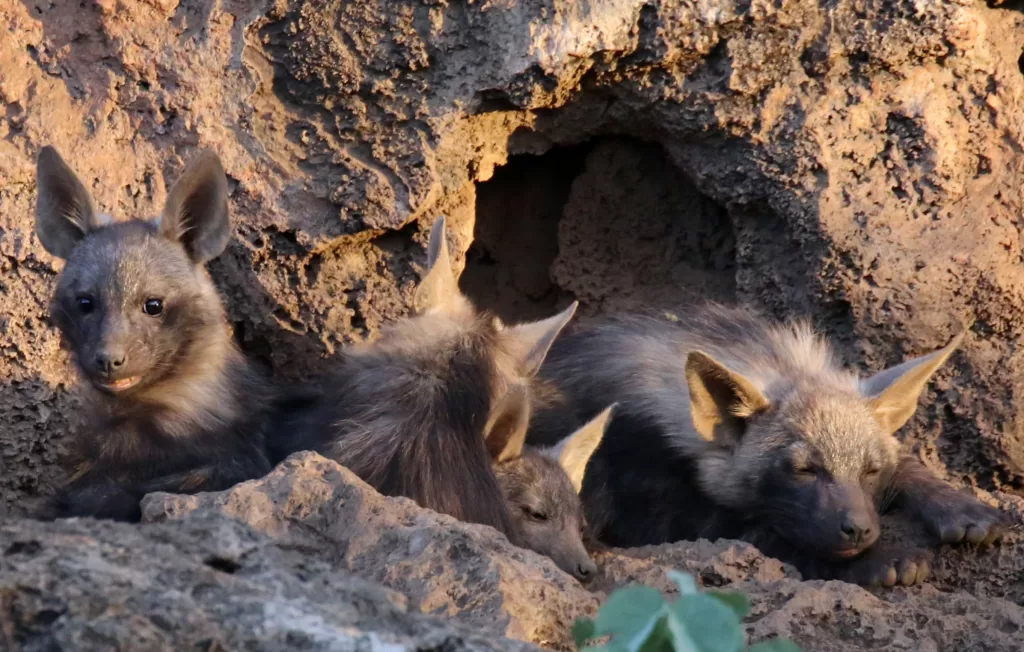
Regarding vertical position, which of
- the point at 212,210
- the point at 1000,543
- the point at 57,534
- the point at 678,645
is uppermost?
the point at 212,210

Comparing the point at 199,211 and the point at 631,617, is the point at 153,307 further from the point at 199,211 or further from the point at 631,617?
the point at 631,617

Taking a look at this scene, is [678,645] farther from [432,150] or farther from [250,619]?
[432,150]

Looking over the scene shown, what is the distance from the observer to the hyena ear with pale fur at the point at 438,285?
16.8ft

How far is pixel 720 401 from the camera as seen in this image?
5.26 m

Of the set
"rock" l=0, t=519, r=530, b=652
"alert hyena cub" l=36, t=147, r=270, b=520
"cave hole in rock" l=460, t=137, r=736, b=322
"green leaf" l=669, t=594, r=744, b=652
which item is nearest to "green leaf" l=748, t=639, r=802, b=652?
"green leaf" l=669, t=594, r=744, b=652

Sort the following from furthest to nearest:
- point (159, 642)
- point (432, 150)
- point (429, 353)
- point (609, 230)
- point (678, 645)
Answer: point (609, 230) < point (432, 150) < point (429, 353) < point (678, 645) < point (159, 642)

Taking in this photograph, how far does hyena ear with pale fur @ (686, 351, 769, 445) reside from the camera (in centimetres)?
508

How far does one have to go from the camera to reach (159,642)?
2.48m

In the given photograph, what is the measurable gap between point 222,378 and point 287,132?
4.14 feet

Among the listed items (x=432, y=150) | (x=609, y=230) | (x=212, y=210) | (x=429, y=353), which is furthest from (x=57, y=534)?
(x=609, y=230)

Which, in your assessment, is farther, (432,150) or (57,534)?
(432,150)

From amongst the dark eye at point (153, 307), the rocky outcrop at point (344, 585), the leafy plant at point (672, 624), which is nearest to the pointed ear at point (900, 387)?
the rocky outcrop at point (344, 585)

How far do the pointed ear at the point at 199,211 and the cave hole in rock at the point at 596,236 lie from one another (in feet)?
6.58

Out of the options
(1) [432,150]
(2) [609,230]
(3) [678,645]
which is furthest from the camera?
(2) [609,230]
